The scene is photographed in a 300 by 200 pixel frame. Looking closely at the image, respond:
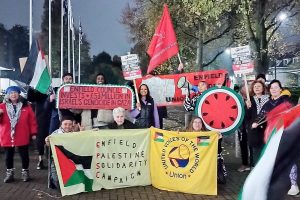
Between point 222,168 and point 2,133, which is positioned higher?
point 2,133

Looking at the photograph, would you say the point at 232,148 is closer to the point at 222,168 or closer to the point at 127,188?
the point at 222,168

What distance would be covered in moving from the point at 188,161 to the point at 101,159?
1440mm

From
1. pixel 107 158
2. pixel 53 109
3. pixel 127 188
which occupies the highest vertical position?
pixel 53 109

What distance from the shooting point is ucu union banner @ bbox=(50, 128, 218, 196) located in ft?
26.7

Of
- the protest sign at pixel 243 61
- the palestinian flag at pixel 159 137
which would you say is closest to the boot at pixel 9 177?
the palestinian flag at pixel 159 137

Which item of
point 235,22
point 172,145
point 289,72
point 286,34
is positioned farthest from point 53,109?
point 289,72

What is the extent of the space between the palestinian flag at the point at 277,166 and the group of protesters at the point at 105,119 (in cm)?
453

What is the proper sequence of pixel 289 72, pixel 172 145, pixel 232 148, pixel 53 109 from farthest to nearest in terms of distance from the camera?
1. pixel 289 72
2. pixel 232 148
3. pixel 53 109
4. pixel 172 145

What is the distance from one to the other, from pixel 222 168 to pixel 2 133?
4036 millimetres

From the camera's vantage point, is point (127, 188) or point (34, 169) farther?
point (34, 169)

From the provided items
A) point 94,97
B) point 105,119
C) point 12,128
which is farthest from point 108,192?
point 12,128

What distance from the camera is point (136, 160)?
28.1 ft

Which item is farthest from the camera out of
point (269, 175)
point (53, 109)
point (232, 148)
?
point (232, 148)

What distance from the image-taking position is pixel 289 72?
89.6 metres
